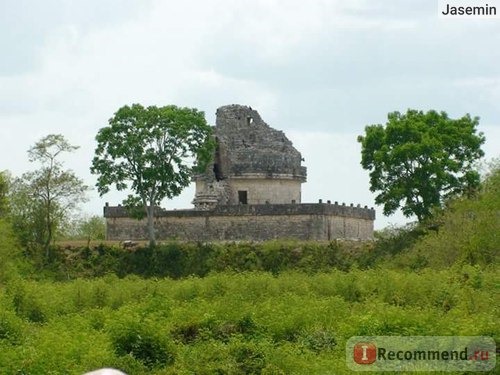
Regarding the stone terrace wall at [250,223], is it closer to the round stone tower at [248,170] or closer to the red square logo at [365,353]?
the round stone tower at [248,170]

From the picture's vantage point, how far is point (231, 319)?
32.1 m

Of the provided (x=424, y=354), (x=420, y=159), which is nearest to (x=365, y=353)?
(x=424, y=354)

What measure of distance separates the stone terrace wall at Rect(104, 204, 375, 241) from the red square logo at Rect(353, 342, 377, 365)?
103 ft

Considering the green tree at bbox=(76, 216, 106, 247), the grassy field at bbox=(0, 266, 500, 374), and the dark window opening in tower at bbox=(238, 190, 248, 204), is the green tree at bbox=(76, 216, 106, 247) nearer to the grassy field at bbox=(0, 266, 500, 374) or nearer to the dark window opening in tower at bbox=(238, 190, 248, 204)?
the dark window opening in tower at bbox=(238, 190, 248, 204)

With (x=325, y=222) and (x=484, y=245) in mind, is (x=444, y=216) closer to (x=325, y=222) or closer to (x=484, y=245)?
(x=484, y=245)

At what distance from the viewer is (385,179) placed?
55594 mm

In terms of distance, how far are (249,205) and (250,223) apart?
83 cm

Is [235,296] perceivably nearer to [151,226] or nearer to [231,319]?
[231,319]

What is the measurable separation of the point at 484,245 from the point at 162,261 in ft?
51.6

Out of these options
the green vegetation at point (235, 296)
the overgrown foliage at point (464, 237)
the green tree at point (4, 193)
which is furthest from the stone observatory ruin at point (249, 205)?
the overgrown foliage at point (464, 237)

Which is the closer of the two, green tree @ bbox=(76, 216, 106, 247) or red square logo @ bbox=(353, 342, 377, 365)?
red square logo @ bbox=(353, 342, 377, 365)

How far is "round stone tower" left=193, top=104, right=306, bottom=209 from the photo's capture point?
61.5 m

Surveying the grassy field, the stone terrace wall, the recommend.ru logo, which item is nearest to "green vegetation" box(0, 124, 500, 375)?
the grassy field

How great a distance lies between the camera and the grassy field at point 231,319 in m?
25.9
